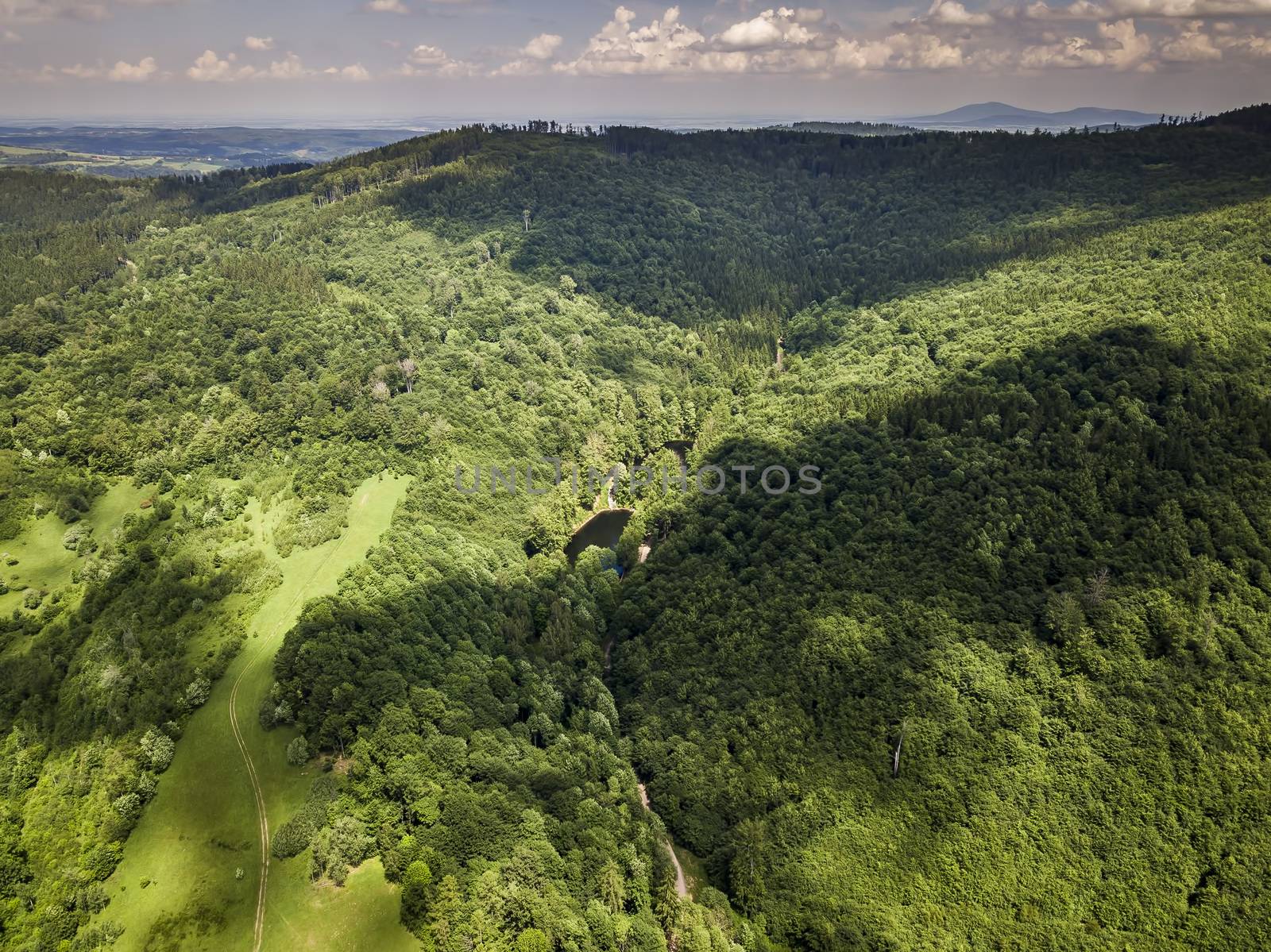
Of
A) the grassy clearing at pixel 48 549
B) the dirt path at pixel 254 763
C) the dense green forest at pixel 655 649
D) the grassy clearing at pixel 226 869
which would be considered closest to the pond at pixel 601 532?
the dense green forest at pixel 655 649

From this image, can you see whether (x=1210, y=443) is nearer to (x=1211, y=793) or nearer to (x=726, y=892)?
(x=1211, y=793)

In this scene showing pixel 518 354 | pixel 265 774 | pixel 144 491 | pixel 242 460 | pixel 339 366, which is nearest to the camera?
pixel 265 774

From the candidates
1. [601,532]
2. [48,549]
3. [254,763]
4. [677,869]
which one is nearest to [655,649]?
[677,869]

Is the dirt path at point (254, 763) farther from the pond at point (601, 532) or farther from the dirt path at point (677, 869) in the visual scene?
the pond at point (601, 532)

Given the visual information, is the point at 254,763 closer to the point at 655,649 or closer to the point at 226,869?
the point at 226,869

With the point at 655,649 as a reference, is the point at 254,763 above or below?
above

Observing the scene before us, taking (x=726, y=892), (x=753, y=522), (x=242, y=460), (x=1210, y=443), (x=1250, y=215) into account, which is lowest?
(x=726, y=892)

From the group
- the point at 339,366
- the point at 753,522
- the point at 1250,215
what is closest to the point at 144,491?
the point at 339,366
